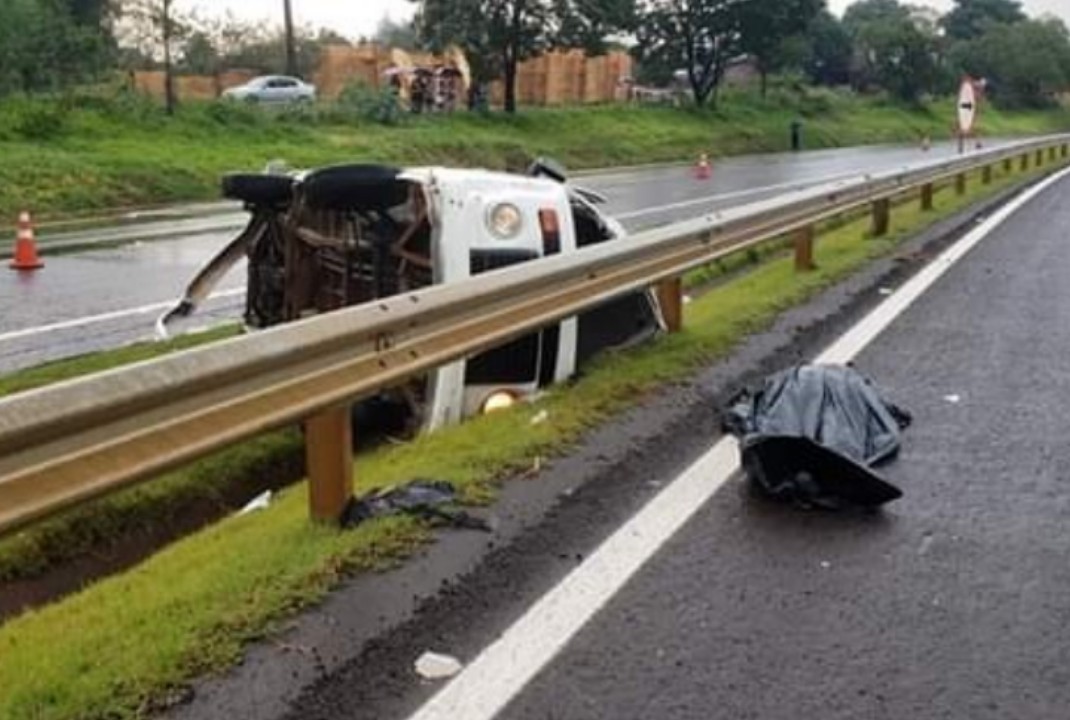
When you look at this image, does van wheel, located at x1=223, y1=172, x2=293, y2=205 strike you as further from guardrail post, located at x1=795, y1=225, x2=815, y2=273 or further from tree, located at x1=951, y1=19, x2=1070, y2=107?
tree, located at x1=951, y1=19, x2=1070, y2=107

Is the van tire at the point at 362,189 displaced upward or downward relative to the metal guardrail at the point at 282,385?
upward

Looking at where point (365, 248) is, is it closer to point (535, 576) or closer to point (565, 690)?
point (535, 576)

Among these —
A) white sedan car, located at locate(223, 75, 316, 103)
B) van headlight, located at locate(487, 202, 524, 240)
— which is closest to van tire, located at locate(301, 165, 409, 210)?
van headlight, located at locate(487, 202, 524, 240)

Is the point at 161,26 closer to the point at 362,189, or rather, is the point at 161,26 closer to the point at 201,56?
the point at 201,56

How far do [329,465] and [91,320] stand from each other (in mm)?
7137

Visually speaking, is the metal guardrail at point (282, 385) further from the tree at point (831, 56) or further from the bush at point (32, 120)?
the tree at point (831, 56)

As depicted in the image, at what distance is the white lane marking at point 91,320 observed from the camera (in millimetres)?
10938

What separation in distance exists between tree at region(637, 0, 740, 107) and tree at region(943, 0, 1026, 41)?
6994 cm

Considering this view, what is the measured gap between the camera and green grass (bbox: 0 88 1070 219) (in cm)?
2625

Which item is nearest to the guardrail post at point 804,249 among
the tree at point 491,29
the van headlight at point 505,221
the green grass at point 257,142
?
the van headlight at point 505,221

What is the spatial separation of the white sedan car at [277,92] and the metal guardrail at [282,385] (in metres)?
37.9

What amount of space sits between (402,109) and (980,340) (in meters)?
35.2

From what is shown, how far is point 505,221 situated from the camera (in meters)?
7.66

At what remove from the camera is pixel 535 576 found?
482 cm
